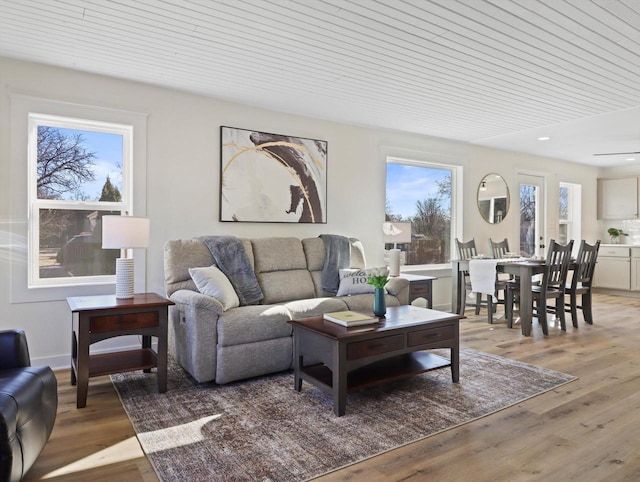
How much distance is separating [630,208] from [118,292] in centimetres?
870

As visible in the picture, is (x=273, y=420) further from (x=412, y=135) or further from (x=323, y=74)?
(x=412, y=135)

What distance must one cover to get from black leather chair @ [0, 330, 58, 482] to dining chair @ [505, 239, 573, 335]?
4.58m

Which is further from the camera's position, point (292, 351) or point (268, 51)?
point (292, 351)

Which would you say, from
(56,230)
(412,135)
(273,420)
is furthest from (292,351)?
(412,135)

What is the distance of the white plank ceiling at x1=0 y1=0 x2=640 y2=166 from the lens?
2602 mm

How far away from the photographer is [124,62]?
3.39m

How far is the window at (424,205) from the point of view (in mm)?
5902

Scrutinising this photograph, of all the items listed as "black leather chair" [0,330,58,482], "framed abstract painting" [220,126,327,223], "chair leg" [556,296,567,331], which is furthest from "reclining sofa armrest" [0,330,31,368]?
"chair leg" [556,296,567,331]

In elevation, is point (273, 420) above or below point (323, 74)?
below

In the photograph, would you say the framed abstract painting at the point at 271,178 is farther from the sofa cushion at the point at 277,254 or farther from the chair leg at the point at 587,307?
the chair leg at the point at 587,307

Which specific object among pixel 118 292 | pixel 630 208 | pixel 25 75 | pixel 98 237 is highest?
pixel 25 75

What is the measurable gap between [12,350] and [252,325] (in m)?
1.46

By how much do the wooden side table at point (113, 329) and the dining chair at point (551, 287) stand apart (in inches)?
153

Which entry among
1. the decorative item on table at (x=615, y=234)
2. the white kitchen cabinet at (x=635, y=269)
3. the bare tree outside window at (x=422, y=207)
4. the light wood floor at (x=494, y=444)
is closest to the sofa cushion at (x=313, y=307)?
the light wood floor at (x=494, y=444)
